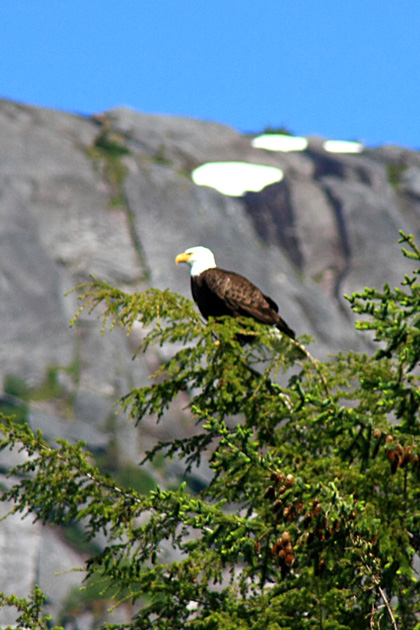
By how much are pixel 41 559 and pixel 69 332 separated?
7.92m

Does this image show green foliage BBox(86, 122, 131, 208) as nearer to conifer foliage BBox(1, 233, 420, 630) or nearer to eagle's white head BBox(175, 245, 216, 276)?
eagle's white head BBox(175, 245, 216, 276)

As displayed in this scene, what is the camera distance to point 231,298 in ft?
22.6

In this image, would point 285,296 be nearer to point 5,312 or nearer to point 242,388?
point 5,312

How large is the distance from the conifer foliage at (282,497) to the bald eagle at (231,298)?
785 millimetres

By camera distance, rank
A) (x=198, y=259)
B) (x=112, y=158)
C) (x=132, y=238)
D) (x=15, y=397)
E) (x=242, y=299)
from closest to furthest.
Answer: (x=242, y=299) → (x=198, y=259) → (x=15, y=397) → (x=132, y=238) → (x=112, y=158)

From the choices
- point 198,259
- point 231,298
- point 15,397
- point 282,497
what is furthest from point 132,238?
point 282,497

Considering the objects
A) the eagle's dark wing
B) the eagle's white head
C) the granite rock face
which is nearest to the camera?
the eagle's dark wing

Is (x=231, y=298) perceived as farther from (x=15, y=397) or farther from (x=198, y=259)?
(x=15, y=397)

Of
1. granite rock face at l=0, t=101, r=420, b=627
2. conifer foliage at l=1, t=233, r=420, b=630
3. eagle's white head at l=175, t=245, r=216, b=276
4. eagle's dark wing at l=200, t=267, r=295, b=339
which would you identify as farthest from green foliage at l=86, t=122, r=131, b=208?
conifer foliage at l=1, t=233, r=420, b=630

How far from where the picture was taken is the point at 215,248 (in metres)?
29.8

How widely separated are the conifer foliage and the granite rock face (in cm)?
1587

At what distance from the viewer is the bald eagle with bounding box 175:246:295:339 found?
6.84m

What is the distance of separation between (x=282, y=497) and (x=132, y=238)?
87.9ft

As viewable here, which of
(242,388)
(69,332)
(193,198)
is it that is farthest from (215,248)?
(242,388)
